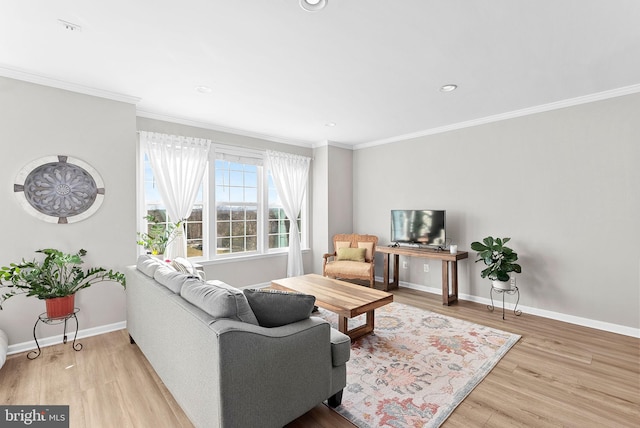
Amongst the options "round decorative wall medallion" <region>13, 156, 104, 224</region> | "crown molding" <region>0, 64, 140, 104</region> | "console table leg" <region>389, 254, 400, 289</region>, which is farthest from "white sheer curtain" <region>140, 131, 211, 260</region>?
"console table leg" <region>389, 254, 400, 289</region>

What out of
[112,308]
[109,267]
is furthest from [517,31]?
[112,308]

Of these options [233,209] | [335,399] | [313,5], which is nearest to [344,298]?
[335,399]

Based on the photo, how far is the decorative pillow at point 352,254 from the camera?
5.11 m

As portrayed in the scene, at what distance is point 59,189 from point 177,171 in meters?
1.33

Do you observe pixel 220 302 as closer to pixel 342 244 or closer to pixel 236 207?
pixel 236 207

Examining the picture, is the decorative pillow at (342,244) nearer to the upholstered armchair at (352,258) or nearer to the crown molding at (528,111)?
the upholstered armchair at (352,258)

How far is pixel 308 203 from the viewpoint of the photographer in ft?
19.1

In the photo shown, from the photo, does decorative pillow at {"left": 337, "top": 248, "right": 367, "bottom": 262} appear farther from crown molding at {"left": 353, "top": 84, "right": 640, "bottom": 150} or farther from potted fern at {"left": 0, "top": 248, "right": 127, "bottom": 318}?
potted fern at {"left": 0, "top": 248, "right": 127, "bottom": 318}

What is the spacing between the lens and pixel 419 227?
4.79 meters

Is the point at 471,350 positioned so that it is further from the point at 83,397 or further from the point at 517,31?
the point at 83,397

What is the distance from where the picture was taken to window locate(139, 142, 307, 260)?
445cm

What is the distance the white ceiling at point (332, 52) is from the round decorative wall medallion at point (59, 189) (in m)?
0.84

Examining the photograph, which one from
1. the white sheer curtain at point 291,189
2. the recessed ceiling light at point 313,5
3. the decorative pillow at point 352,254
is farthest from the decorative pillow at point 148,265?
the decorative pillow at point 352,254

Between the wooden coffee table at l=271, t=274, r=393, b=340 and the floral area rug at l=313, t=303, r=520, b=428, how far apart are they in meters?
0.18
